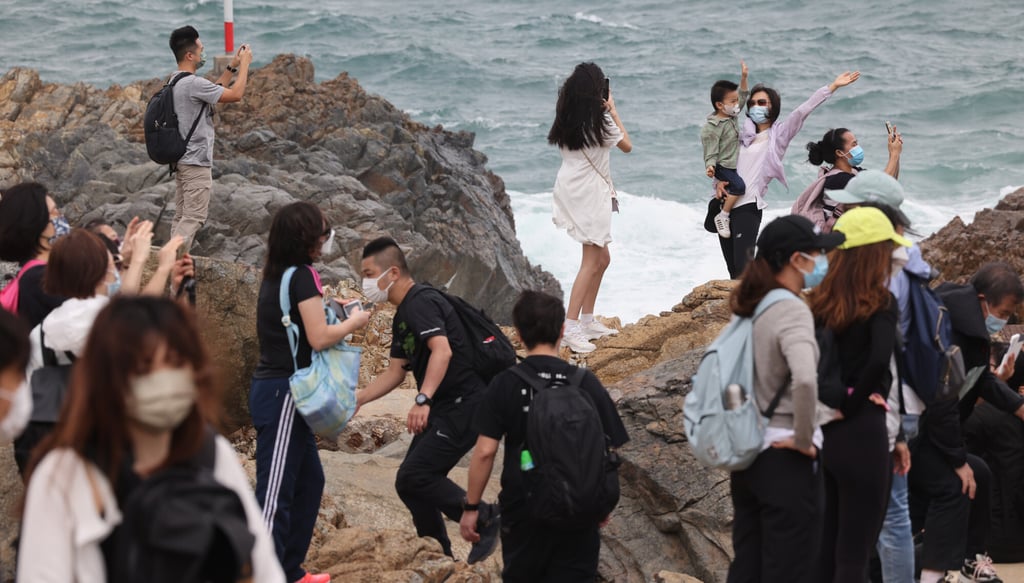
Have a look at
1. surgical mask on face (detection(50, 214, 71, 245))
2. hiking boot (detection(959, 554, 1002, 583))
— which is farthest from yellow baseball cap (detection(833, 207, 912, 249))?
surgical mask on face (detection(50, 214, 71, 245))

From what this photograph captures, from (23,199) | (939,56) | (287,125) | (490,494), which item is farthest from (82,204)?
(939,56)

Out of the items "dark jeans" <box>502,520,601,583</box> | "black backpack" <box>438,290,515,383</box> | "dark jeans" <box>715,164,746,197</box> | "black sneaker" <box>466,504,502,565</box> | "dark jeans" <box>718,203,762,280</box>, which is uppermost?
"dark jeans" <box>715,164,746,197</box>

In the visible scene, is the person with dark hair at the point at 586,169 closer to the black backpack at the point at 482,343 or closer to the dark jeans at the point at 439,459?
the black backpack at the point at 482,343

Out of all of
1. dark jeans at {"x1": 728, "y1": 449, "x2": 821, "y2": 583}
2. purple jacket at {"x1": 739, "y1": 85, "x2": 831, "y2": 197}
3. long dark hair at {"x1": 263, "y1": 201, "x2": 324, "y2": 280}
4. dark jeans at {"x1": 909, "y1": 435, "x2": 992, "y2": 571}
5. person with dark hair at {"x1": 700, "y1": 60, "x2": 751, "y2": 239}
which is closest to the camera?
dark jeans at {"x1": 728, "y1": 449, "x2": 821, "y2": 583}

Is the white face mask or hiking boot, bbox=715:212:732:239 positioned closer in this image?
the white face mask

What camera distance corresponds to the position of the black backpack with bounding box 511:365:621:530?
4.82 metres

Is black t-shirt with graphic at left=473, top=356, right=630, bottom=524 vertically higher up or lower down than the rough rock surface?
higher up

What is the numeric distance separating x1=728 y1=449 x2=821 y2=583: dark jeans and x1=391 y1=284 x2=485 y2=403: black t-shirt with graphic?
1.82m

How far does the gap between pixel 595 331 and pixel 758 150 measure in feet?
→ 6.48

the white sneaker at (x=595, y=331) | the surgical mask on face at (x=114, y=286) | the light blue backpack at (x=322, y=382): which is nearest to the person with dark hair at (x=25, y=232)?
the surgical mask on face at (x=114, y=286)

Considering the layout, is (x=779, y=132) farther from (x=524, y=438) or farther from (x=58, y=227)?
(x=58, y=227)

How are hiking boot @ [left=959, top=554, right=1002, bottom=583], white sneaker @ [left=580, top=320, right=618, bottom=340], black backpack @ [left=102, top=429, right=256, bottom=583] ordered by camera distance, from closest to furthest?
black backpack @ [left=102, top=429, right=256, bottom=583]
hiking boot @ [left=959, top=554, right=1002, bottom=583]
white sneaker @ [left=580, top=320, right=618, bottom=340]

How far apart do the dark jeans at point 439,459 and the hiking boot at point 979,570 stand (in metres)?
2.62

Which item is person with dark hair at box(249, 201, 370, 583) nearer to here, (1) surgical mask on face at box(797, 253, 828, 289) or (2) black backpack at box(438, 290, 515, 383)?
(2) black backpack at box(438, 290, 515, 383)
